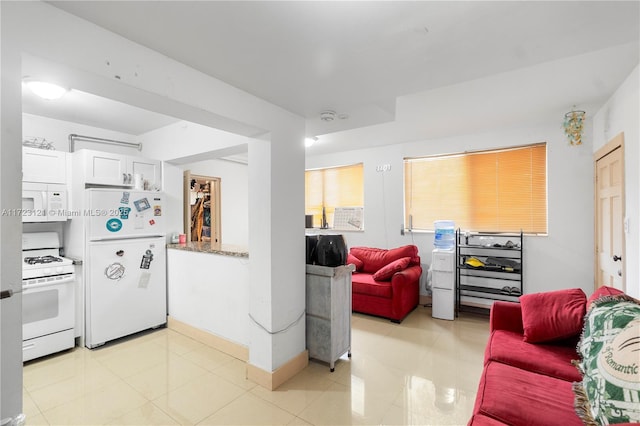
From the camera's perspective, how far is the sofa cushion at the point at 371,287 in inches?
155

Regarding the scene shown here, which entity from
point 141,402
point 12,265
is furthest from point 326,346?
point 12,265

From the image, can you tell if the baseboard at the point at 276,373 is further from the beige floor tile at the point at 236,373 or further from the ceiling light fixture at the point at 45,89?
the ceiling light fixture at the point at 45,89

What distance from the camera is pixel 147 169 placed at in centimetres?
370

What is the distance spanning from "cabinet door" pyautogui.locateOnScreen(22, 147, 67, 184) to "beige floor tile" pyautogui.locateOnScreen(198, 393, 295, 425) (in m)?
2.96

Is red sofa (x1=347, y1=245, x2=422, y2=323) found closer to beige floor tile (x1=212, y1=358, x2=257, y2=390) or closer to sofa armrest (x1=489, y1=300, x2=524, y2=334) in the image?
sofa armrest (x1=489, y1=300, x2=524, y2=334)

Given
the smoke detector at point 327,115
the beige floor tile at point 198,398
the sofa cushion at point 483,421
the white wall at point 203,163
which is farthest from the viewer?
the white wall at point 203,163

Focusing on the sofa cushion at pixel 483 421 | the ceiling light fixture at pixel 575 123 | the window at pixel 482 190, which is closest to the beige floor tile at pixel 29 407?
the sofa cushion at pixel 483 421

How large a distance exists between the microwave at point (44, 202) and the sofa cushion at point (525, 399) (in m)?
4.10

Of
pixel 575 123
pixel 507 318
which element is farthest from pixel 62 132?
pixel 575 123

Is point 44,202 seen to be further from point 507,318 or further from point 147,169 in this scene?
point 507,318

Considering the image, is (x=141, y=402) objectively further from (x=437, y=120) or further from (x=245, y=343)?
(x=437, y=120)

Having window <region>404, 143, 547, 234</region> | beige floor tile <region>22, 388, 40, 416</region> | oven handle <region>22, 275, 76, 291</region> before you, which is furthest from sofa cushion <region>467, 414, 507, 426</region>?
oven handle <region>22, 275, 76, 291</region>

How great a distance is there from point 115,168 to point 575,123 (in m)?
5.20

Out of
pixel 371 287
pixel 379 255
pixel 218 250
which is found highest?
pixel 218 250
